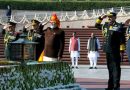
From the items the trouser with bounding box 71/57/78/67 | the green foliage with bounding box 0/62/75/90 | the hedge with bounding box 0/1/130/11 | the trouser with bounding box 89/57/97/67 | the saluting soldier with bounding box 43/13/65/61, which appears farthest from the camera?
the hedge with bounding box 0/1/130/11

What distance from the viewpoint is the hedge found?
2183 inches

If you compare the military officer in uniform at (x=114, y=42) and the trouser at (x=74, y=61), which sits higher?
the military officer in uniform at (x=114, y=42)

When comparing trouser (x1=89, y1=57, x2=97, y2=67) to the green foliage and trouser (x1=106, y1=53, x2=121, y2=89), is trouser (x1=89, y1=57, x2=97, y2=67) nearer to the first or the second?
trouser (x1=106, y1=53, x2=121, y2=89)

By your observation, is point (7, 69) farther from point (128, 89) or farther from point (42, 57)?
point (128, 89)

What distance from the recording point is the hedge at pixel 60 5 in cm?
5544

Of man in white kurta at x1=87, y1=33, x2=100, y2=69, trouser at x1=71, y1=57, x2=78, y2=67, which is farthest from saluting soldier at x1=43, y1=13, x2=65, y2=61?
trouser at x1=71, y1=57, x2=78, y2=67

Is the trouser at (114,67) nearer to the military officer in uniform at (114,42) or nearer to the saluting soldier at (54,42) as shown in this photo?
the military officer in uniform at (114,42)

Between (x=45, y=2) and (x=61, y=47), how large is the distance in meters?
44.3

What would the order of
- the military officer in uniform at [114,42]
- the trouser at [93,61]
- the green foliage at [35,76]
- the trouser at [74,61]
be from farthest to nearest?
the trouser at [74,61]
the trouser at [93,61]
the military officer in uniform at [114,42]
the green foliage at [35,76]

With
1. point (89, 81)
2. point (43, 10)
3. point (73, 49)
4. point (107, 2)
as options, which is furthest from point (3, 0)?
point (89, 81)

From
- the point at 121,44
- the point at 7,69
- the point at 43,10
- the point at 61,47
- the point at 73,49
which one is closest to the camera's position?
the point at 7,69

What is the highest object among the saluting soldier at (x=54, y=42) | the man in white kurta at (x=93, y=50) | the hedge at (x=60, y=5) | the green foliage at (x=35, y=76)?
the hedge at (x=60, y=5)

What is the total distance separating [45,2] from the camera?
56.8 m

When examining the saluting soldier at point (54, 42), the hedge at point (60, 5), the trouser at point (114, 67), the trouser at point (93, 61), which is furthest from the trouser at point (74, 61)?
the hedge at point (60, 5)
